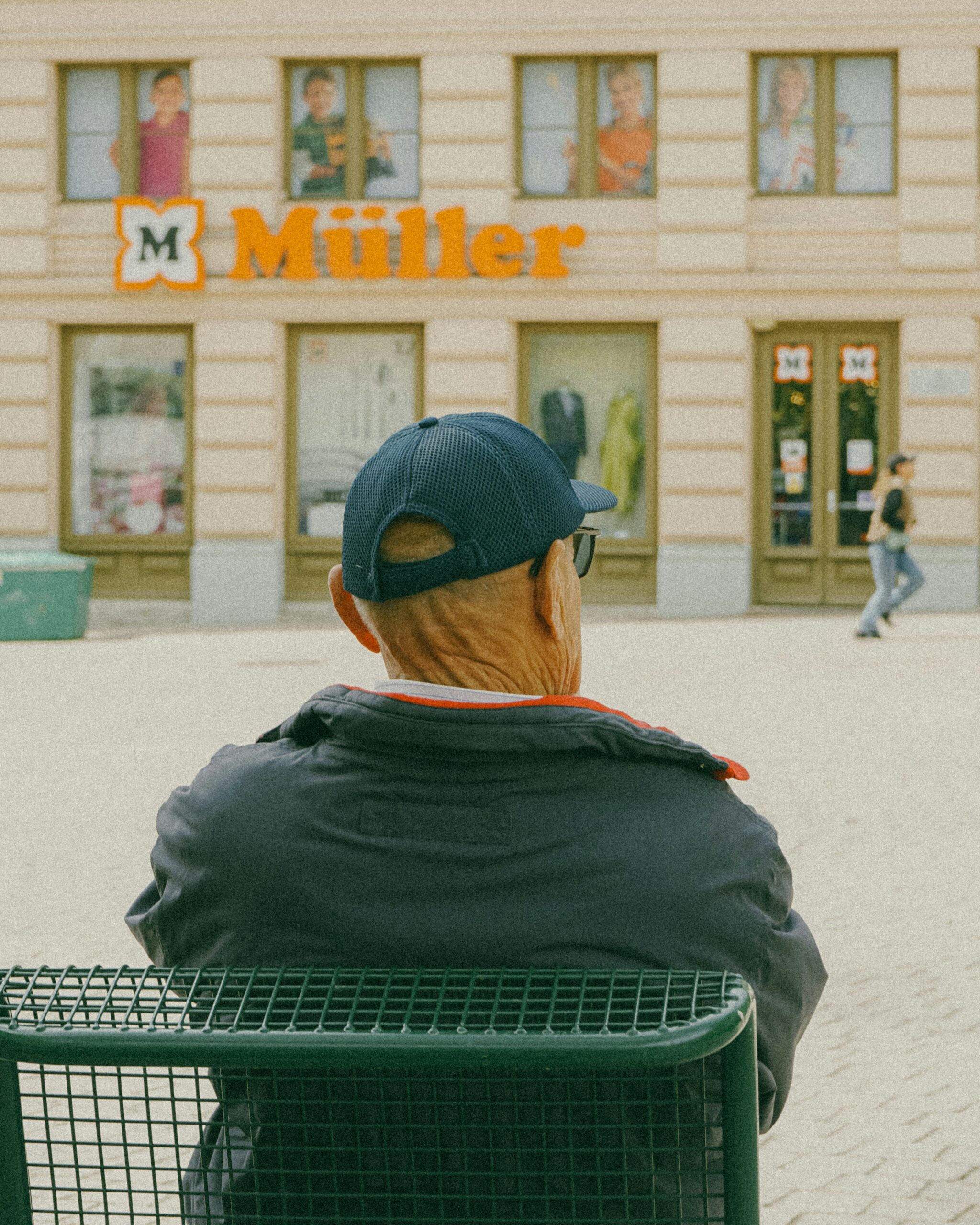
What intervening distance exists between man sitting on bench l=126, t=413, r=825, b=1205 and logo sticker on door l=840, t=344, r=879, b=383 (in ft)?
65.9

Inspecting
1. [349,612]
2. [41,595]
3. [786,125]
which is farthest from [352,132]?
→ [349,612]

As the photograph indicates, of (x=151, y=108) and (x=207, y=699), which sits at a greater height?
(x=151, y=108)

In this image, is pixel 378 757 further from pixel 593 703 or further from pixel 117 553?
pixel 117 553

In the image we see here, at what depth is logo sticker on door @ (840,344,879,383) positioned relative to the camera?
21406 millimetres

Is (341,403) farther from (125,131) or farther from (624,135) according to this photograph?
(624,135)

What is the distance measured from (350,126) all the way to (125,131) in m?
2.70

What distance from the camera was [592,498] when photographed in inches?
81.2

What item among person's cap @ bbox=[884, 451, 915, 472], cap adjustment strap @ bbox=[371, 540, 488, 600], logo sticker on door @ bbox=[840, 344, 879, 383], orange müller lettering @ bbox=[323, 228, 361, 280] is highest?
orange müller lettering @ bbox=[323, 228, 361, 280]

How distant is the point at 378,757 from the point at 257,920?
7.9 inches

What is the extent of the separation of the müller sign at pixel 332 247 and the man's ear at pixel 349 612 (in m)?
19.3

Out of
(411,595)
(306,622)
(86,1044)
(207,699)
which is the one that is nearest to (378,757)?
(411,595)

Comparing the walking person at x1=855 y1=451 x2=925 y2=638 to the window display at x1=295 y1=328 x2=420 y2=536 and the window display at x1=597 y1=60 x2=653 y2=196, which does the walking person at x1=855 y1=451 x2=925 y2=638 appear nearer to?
the window display at x1=597 y1=60 x2=653 y2=196

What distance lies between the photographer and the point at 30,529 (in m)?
21.9

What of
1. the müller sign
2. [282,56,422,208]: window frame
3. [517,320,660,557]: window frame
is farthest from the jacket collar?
[282,56,422,208]: window frame
